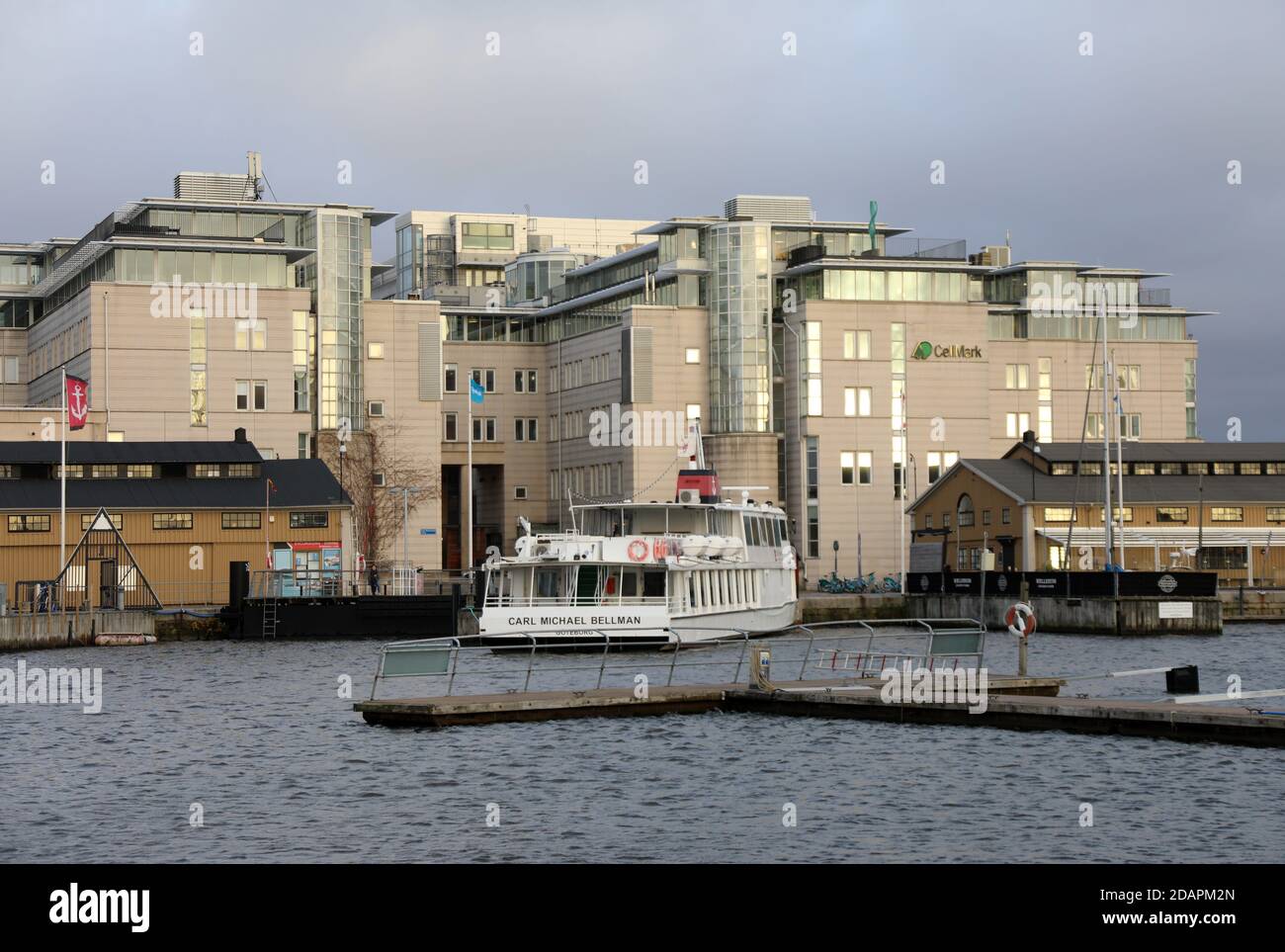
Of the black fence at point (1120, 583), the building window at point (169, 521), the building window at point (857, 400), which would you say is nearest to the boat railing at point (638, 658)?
the black fence at point (1120, 583)

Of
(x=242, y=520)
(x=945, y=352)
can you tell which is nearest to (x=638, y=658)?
(x=242, y=520)

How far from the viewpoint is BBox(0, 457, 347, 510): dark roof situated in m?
91.8

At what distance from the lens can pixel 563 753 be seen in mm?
42875

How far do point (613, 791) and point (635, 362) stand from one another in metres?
91.0

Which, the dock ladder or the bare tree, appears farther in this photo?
the bare tree

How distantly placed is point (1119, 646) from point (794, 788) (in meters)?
44.9

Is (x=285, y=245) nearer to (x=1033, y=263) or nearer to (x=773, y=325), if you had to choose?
(x=773, y=325)

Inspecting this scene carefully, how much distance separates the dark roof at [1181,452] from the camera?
114 m

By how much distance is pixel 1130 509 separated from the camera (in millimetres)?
111250

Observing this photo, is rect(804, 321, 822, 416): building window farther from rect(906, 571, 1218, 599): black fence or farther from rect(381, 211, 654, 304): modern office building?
rect(381, 211, 654, 304): modern office building

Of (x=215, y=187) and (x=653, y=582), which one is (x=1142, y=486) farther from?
(x=215, y=187)

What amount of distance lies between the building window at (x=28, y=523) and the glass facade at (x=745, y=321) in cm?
5039

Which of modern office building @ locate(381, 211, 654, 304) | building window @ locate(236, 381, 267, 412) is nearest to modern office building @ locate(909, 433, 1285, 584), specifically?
building window @ locate(236, 381, 267, 412)

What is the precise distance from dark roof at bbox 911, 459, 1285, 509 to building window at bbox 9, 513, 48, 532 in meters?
51.9
